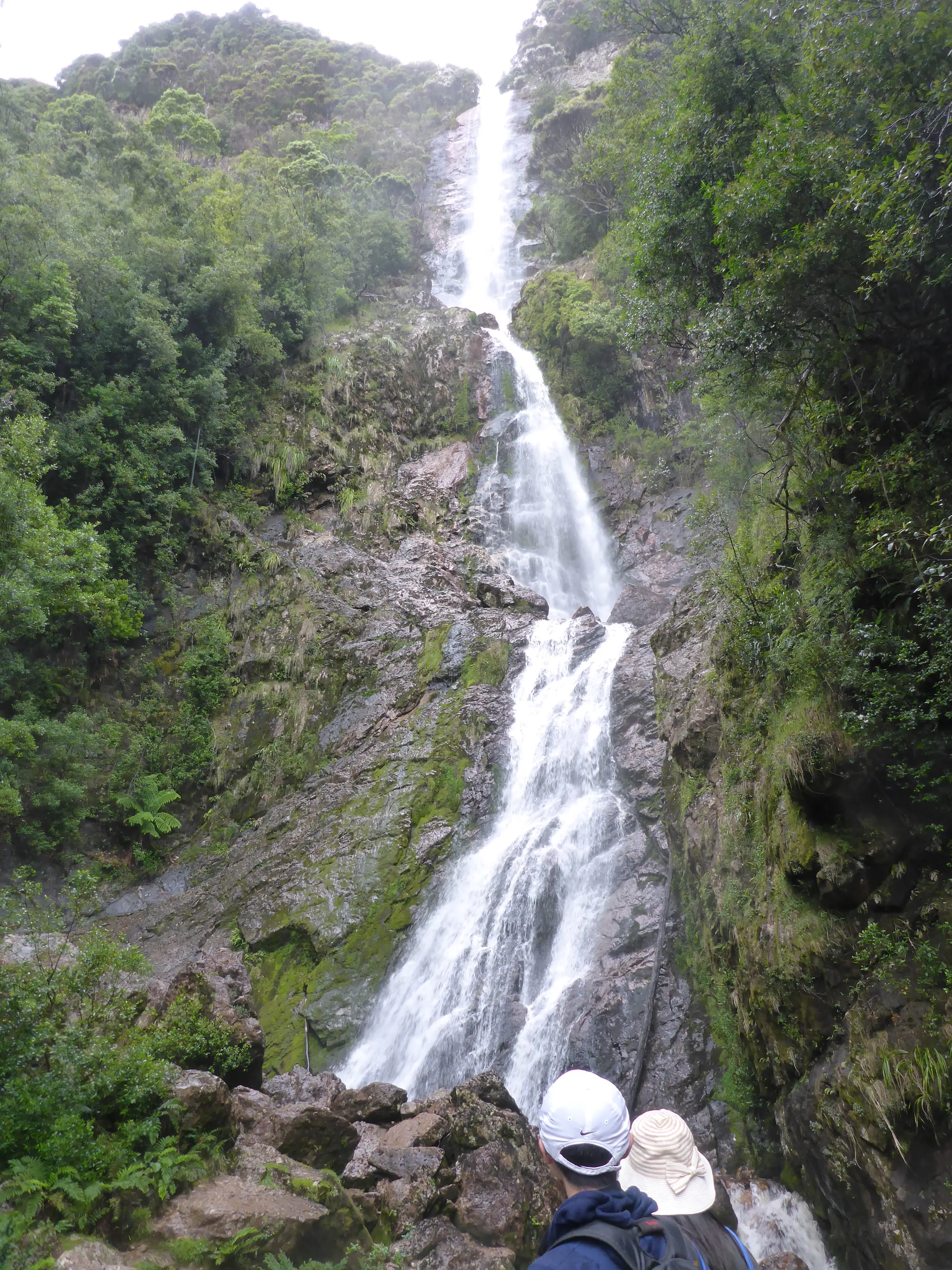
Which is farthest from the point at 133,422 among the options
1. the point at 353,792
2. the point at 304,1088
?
the point at 304,1088

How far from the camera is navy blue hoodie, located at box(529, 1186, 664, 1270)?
1.82 meters

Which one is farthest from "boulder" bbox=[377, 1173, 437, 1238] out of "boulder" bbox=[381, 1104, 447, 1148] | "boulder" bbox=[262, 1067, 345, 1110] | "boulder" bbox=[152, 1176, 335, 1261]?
"boulder" bbox=[262, 1067, 345, 1110]

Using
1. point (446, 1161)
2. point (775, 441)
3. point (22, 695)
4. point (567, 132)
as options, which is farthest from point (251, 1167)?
point (567, 132)

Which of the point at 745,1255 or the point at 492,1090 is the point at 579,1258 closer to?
the point at 745,1255

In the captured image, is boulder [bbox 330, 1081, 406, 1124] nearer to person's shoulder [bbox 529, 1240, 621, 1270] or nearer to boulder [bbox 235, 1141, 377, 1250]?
boulder [bbox 235, 1141, 377, 1250]

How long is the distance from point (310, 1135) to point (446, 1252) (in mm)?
2090

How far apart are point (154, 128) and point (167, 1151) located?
144 ft

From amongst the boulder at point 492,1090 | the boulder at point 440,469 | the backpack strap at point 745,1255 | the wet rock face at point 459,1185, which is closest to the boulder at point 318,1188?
the wet rock face at point 459,1185

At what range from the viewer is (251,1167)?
235 inches

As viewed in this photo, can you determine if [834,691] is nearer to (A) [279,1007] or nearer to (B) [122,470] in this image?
(A) [279,1007]

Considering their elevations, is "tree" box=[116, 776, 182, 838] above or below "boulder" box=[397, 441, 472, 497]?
below

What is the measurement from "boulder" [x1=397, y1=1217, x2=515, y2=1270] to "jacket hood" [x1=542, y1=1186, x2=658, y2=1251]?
14.8 ft

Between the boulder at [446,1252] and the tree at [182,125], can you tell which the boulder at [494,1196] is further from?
the tree at [182,125]

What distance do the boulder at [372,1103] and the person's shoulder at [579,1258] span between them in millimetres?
7513
